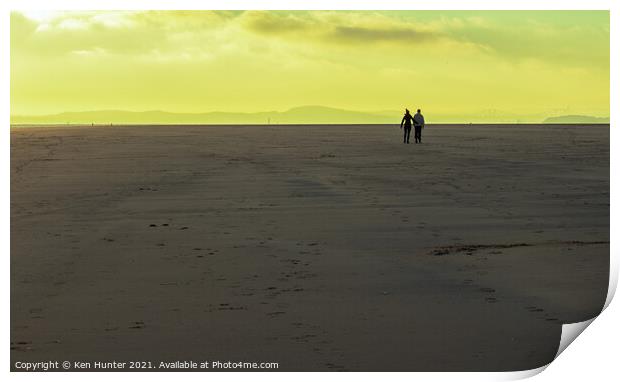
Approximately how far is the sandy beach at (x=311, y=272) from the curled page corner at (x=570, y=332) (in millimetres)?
100

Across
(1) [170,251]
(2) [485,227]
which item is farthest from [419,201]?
(1) [170,251]

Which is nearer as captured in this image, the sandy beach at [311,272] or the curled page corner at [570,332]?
the curled page corner at [570,332]

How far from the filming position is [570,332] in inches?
311

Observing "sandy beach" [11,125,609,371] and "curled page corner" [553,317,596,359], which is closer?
"curled page corner" [553,317,596,359]

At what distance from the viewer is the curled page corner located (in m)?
7.67

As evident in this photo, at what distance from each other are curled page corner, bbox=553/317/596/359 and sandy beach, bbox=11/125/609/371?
0.10m

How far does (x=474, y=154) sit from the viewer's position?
30062 millimetres

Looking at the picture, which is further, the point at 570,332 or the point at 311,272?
the point at 311,272

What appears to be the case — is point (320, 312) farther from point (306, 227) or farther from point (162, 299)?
point (306, 227)

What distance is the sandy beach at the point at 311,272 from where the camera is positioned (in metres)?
7.81

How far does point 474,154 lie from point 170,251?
20.2 m

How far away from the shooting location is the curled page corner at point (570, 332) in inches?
302

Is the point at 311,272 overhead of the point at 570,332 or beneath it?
overhead

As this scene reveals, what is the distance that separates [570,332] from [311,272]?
3121 millimetres
